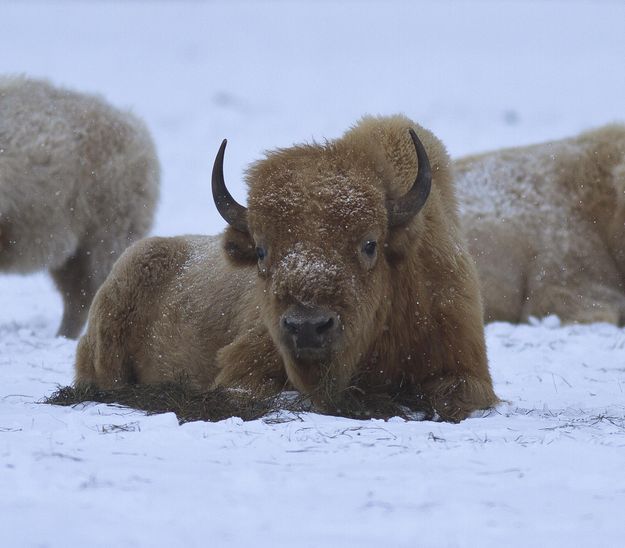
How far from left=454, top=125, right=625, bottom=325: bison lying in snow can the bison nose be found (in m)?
5.37

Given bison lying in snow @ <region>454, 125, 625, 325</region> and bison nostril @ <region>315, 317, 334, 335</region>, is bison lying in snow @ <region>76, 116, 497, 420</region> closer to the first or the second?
bison nostril @ <region>315, 317, 334, 335</region>

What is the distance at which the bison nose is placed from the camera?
5340 mm

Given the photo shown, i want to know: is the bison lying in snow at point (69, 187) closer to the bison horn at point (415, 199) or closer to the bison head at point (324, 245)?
the bison head at point (324, 245)

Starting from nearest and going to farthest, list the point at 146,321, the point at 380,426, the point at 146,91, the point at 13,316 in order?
1. the point at 380,426
2. the point at 146,321
3. the point at 13,316
4. the point at 146,91

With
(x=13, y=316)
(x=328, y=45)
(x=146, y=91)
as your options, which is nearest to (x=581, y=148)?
(x=13, y=316)

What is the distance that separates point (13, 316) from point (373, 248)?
715 cm

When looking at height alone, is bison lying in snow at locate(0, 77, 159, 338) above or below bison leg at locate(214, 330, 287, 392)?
above

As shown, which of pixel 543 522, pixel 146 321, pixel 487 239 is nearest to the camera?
pixel 543 522

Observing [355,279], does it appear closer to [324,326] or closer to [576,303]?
[324,326]

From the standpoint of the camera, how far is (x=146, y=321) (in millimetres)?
7605

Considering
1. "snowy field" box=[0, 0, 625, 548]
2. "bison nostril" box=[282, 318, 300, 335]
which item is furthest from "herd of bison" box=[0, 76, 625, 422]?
"snowy field" box=[0, 0, 625, 548]

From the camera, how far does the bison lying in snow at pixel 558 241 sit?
34.8 feet

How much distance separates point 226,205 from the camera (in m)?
6.12

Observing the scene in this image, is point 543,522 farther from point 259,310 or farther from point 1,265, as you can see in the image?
point 1,265
